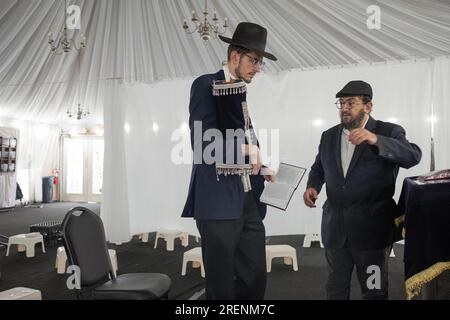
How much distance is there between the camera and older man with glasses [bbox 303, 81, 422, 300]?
1.84 m

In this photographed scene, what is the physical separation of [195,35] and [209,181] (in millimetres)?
3890

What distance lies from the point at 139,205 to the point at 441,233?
432 centimetres

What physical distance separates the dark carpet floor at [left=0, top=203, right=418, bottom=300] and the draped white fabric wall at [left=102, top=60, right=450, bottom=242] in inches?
16.1

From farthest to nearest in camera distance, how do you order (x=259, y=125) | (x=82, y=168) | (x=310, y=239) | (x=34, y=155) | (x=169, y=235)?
(x=82, y=168) → (x=34, y=155) → (x=310, y=239) → (x=169, y=235) → (x=259, y=125)

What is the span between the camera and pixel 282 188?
185cm

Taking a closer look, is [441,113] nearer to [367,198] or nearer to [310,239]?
[310,239]

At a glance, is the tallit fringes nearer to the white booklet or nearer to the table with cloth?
the white booklet

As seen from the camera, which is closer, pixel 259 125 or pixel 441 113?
pixel 441 113

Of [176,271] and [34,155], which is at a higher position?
[34,155]

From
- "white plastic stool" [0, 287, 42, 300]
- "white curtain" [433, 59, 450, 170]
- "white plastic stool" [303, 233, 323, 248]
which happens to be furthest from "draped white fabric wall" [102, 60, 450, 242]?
"white plastic stool" [0, 287, 42, 300]

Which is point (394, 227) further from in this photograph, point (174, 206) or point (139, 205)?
point (139, 205)

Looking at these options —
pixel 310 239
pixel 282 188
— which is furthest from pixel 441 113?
pixel 282 188

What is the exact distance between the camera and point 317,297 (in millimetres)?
3135

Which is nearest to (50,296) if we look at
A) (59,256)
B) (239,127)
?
(59,256)
